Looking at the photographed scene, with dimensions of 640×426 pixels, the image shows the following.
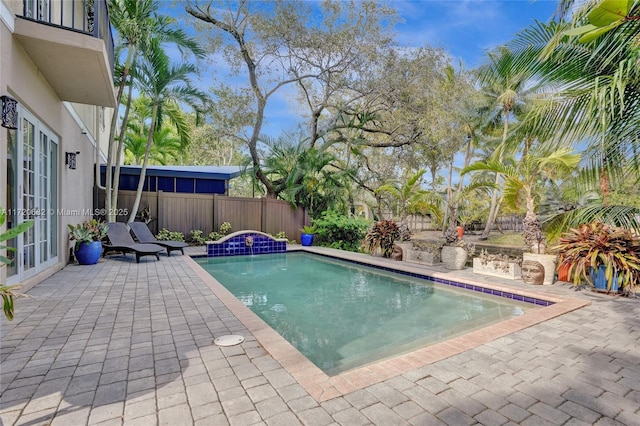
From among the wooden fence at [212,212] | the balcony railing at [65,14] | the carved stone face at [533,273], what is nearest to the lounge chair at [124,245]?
the wooden fence at [212,212]

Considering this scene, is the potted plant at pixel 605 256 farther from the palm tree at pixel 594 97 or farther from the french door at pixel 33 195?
the french door at pixel 33 195

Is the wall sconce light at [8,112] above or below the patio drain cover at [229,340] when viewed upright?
above

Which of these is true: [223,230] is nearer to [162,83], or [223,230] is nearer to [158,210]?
[158,210]

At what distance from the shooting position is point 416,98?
43.3 ft

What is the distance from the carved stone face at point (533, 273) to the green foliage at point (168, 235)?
1075 cm

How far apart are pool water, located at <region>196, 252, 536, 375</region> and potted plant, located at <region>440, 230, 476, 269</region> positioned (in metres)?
1.24

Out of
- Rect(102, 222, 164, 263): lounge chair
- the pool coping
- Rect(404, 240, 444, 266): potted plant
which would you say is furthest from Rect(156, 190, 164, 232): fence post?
Rect(404, 240, 444, 266): potted plant

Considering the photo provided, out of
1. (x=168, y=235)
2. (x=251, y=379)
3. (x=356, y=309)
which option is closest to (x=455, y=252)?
(x=356, y=309)

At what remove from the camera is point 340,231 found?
13.1 m

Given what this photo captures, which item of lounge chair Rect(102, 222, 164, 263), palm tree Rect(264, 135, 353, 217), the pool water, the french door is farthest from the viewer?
palm tree Rect(264, 135, 353, 217)

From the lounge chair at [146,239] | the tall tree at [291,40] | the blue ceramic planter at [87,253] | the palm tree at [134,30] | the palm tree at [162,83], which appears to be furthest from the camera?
the tall tree at [291,40]

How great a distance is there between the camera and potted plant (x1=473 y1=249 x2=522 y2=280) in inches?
268

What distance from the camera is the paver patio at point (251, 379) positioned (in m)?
2.09

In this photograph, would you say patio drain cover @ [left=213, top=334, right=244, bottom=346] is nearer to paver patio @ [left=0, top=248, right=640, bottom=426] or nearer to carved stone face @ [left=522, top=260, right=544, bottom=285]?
paver patio @ [left=0, top=248, right=640, bottom=426]
